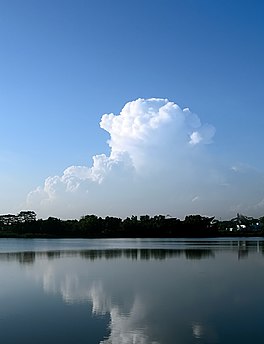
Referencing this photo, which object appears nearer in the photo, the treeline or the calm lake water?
the calm lake water

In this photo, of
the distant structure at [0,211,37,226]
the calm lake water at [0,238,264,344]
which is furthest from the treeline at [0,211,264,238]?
the calm lake water at [0,238,264,344]

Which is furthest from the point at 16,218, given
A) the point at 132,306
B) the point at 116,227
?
the point at 132,306

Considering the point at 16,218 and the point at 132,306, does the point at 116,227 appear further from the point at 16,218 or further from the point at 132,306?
the point at 132,306

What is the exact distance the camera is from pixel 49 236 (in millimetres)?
114125

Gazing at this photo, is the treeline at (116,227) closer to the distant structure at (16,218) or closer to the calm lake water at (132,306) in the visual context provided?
the distant structure at (16,218)

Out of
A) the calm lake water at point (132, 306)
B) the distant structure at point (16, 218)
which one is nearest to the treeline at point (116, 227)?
the distant structure at point (16, 218)

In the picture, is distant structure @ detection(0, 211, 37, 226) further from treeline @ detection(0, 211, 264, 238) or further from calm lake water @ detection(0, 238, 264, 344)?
calm lake water @ detection(0, 238, 264, 344)

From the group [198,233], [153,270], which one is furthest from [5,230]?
[153,270]

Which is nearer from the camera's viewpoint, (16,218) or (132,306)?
(132,306)

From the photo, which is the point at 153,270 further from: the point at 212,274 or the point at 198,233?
the point at 198,233

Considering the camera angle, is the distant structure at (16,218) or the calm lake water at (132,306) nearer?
the calm lake water at (132,306)

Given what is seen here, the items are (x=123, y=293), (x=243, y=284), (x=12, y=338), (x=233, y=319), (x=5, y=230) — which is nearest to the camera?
(x=12, y=338)

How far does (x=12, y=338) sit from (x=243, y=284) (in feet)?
43.8

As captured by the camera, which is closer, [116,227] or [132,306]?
[132,306]
